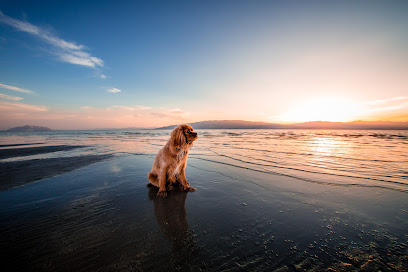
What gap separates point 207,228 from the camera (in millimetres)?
2986

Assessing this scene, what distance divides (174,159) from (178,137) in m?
0.73

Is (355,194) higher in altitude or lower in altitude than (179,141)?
lower

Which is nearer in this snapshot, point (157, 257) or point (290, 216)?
point (157, 257)

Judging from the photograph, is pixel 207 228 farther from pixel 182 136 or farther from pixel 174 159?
pixel 182 136

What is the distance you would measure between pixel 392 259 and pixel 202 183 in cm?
449

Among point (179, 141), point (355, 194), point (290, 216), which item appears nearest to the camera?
point (290, 216)

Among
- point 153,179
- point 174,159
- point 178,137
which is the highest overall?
point 178,137

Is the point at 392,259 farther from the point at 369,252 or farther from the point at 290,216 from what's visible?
the point at 290,216

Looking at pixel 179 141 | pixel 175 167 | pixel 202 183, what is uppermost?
pixel 179 141

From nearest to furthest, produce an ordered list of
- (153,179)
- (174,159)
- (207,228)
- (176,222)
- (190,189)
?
(207,228) < (176,222) < (174,159) < (190,189) < (153,179)

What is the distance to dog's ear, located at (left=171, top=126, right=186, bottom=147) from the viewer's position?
4.64m

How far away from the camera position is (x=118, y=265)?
213cm

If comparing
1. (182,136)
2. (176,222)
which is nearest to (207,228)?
(176,222)

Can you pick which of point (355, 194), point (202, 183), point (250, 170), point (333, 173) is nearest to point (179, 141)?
point (202, 183)
